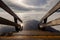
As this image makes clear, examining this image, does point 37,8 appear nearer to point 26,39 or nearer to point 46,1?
point 46,1

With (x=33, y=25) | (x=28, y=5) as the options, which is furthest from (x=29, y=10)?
(x=33, y=25)

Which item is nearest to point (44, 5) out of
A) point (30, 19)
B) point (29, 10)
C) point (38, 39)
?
point (29, 10)

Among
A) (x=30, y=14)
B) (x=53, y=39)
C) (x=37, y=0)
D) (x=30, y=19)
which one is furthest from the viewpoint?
(x=37, y=0)

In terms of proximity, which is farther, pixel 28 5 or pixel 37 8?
pixel 28 5

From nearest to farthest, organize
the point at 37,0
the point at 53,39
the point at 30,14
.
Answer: the point at 53,39, the point at 30,14, the point at 37,0

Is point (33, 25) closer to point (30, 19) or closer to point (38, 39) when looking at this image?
point (30, 19)

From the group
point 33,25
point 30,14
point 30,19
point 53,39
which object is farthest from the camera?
point 30,14

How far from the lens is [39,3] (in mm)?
7652

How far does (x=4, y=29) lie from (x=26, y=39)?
473cm

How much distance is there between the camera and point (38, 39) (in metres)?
Result: 1.32

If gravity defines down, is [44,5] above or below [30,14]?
above

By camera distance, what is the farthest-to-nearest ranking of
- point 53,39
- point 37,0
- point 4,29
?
point 37,0 → point 4,29 → point 53,39

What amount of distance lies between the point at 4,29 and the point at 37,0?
3226 millimetres

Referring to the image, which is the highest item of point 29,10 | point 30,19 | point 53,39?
point 29,10
